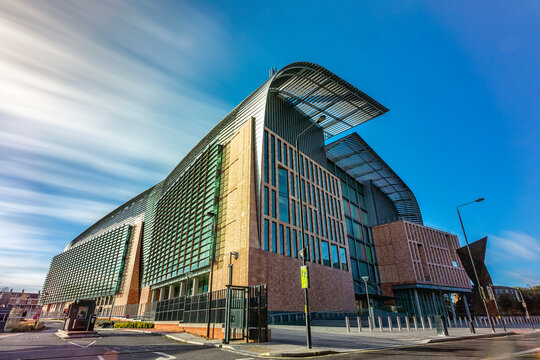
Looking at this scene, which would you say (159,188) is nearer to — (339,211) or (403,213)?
(339,211)

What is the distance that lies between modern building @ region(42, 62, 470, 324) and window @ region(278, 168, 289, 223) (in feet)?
0.47

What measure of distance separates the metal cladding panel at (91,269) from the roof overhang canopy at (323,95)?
63.9m

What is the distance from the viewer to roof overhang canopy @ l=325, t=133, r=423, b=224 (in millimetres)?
50219

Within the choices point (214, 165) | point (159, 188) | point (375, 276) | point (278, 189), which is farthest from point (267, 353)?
point (159, 188)

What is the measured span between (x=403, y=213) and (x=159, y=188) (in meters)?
65.5

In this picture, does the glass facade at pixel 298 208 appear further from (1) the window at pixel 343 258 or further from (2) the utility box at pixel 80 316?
(2) the utility box at pixel 80 316

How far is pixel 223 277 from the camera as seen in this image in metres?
29.5

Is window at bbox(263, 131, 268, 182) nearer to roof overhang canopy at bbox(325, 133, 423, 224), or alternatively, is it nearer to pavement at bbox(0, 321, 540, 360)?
roof overhang canopy at bbox(325, 133, 423, 224)

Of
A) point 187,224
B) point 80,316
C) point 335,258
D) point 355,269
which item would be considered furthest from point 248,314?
point 355,269

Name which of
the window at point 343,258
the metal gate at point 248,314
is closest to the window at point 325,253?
the window at point 343,258

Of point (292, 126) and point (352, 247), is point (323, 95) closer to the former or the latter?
point (292, 126)

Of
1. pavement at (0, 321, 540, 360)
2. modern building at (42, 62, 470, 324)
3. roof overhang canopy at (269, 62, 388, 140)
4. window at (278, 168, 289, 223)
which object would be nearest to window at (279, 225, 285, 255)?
modern building at (42, 62, 470, 324)

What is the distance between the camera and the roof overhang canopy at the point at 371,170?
165 ft

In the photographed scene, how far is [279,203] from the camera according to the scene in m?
32.9
